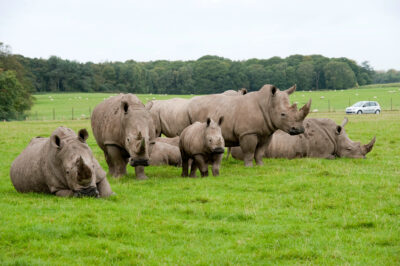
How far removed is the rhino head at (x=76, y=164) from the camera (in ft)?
31.5

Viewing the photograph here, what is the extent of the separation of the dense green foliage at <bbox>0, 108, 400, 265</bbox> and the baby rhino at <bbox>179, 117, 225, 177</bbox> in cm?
57

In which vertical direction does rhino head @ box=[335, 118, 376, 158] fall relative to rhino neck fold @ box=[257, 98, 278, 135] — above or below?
below

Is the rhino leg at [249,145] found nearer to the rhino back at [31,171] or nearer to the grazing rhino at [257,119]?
the grazing rhino at [257,119]

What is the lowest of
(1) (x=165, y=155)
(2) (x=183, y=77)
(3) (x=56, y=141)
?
(1) (x=165, y=155)

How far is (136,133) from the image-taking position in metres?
12.0

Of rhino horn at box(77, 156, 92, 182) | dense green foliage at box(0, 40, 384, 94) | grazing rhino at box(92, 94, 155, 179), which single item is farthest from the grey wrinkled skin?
dense green foliage at box(0, 40, 384, 94)

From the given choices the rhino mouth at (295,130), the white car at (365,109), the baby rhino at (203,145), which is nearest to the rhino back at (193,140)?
the baby rhino at (203,145)

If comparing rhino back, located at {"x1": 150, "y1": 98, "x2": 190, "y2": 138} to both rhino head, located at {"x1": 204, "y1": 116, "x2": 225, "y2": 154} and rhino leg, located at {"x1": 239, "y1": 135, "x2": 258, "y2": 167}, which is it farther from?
rhino head, located at {"x1": 204, "y1": 116, "x2": 225, "y2": 154}

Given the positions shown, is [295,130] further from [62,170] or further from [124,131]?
[62,170]

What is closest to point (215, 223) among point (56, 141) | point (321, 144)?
point (56, 141)

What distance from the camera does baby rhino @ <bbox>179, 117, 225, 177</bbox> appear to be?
12375 mm

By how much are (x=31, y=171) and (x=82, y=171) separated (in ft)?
5.44

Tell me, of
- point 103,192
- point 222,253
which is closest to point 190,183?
point 103,192

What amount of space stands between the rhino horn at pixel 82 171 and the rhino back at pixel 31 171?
3.67 feet
